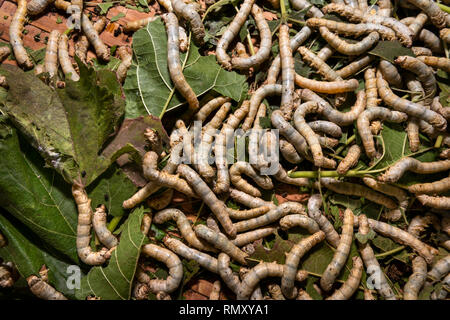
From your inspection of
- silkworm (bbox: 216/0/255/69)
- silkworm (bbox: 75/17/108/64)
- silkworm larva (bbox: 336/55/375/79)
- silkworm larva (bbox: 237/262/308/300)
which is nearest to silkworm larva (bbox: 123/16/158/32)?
silkworm (bbox: 75/17/108/64)

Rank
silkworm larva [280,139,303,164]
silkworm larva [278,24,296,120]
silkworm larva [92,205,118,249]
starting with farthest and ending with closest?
silkworm larva [278,24,296,120] → silkworm larva [280,139,303,164] → silkworm larva [92,205,118,249]

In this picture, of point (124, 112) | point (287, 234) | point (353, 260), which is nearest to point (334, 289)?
point (353, 260)

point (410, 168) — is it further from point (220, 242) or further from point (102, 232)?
point (102, 232)

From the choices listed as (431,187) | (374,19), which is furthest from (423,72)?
(431,187)

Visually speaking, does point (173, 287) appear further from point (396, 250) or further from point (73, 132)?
point (396, 250)

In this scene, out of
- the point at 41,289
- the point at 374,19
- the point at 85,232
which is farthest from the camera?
the point at 374,19

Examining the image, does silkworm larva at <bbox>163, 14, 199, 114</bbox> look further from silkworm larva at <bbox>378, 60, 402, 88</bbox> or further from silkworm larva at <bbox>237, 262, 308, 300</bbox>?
silkworm larva at <bbox>378, 60, 402, 88</bbox>
